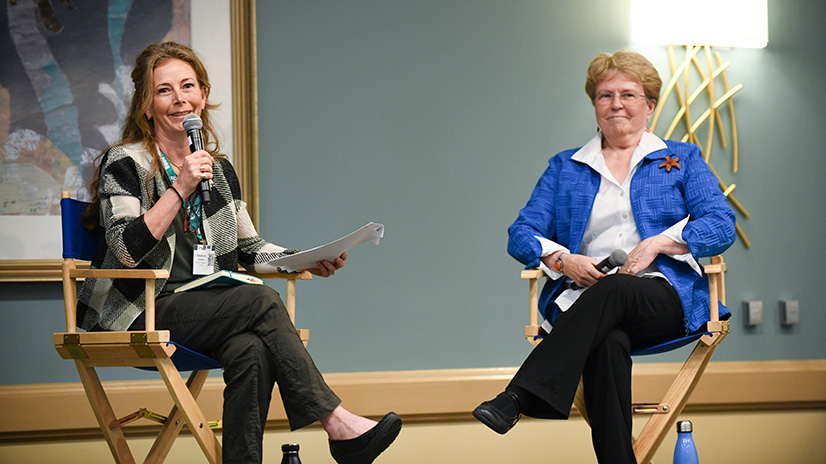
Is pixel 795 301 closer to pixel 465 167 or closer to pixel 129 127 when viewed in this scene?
pixel 465 167

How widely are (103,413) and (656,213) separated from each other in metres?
1.74

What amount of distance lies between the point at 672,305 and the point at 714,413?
1.28m

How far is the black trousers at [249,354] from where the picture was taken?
190 centimetres

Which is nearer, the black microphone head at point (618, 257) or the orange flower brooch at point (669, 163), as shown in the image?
the black microphone head at point (618, 257)

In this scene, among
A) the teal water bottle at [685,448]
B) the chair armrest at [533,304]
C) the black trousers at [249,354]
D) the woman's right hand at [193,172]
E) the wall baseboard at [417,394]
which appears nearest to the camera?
the black trousers at [249,354]

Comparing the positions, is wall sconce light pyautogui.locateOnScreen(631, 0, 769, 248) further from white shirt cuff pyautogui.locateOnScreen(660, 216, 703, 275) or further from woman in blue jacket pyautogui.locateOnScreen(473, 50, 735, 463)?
white shirt cuff pyautogui.locateOnScreen(660, 216, 703, 275)

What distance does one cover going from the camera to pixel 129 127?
7.66ft

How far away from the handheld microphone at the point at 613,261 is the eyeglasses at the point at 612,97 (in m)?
0.59

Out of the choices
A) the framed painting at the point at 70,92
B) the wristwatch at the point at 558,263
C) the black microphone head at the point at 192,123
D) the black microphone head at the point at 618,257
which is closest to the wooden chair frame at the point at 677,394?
the black microphone head at the point at 618,257

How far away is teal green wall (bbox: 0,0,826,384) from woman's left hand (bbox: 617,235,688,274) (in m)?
1.02

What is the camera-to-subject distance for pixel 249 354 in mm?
1944

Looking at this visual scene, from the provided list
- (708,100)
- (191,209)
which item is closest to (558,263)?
(191,209)

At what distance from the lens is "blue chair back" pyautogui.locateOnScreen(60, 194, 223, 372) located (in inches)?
82.9

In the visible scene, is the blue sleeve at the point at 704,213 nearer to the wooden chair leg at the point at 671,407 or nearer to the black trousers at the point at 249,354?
the wooden chair leg at the point at 671,407
